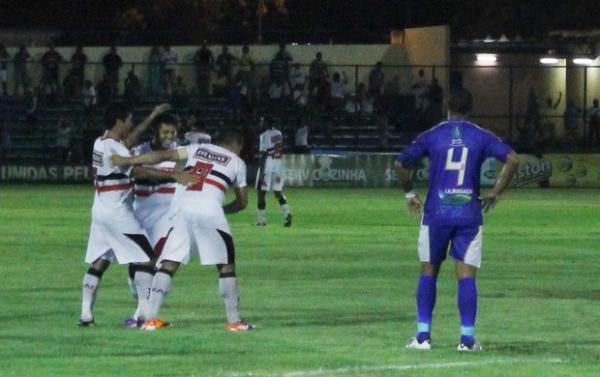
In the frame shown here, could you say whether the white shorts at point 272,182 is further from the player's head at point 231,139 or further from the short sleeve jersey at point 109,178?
the player's head at point 231,139

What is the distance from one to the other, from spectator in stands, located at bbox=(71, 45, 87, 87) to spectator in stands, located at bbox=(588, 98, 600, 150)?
55.7ft

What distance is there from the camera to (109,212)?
1495cm

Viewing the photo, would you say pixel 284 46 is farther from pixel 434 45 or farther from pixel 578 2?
pixel 578 2

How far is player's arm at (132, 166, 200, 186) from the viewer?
14430 millimetres

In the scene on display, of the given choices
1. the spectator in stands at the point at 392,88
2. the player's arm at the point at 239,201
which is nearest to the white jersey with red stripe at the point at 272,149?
the player's arm at the point at 239,201

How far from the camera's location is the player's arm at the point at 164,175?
14.4 meters

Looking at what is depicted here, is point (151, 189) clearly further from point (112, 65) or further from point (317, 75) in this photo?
point (317, 75)

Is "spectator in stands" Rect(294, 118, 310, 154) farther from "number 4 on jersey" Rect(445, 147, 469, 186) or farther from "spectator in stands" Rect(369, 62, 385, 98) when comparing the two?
"number 4 on jersey" Rect(445, 147, 469, 186)

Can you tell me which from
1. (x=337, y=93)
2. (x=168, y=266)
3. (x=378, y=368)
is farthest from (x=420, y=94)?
(x=378, y=368)

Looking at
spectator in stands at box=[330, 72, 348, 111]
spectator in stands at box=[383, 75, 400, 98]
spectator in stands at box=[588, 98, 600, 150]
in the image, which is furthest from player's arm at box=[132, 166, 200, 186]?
spectator in stands at box=[588, 98, 600, 150]

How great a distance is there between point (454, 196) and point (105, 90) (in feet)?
128

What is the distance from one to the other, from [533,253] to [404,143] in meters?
28.4

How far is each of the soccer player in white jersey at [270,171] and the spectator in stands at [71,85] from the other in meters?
21.0

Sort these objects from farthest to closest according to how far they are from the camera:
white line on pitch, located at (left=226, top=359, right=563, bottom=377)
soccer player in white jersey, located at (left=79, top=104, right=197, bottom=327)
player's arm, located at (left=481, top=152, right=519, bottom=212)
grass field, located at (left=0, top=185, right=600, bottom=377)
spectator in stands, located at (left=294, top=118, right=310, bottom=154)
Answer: spectator in stands, located at (left=294, top=118, right=310, bottom=154) < soccer player in white jersey, located at (left=79, top=104, right=197, bottom=327) < player's arm, located at (left=481, top=152, right=519, bottom=212) < grass field, located at (left=0, top=185, right=600, bottom=377) < white line on pitch, located at (left=226, top=359, right=563, bottom=377)
